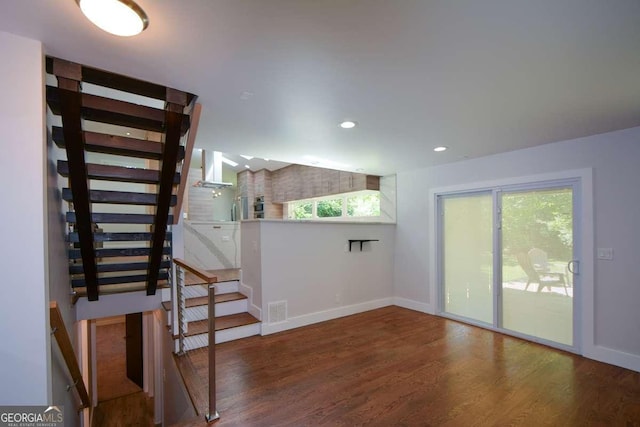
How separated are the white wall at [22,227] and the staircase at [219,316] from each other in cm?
156

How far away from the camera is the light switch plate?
118 inches

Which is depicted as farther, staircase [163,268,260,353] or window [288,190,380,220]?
window [288,190,380,220]


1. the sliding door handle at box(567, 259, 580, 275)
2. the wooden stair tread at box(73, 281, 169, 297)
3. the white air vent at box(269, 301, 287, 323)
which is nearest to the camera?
the sliding door handle at box(567, 259, 580, 275)

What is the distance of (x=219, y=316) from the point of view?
12.7 feet

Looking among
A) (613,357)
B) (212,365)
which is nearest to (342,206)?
(613,357)

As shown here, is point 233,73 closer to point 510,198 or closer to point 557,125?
point 557,125

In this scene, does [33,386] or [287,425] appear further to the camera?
[287,425]

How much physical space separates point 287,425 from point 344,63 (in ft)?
8.08

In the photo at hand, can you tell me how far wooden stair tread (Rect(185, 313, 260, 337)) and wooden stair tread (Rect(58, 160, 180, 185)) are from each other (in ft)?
6.01

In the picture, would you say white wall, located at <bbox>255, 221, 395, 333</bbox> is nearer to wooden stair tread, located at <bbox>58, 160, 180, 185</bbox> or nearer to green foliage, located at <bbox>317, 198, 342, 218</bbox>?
wooden stair tread, located at <bbox>58, 160, 180, 185</bbox>

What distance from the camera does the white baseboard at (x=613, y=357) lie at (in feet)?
9.28

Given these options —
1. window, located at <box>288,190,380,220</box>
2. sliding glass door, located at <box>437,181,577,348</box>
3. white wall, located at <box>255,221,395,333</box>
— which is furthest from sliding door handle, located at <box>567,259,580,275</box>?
window, located at <box>288,190,380,220</box>

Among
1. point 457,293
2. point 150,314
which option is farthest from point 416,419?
point 150,314

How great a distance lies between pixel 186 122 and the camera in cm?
230
